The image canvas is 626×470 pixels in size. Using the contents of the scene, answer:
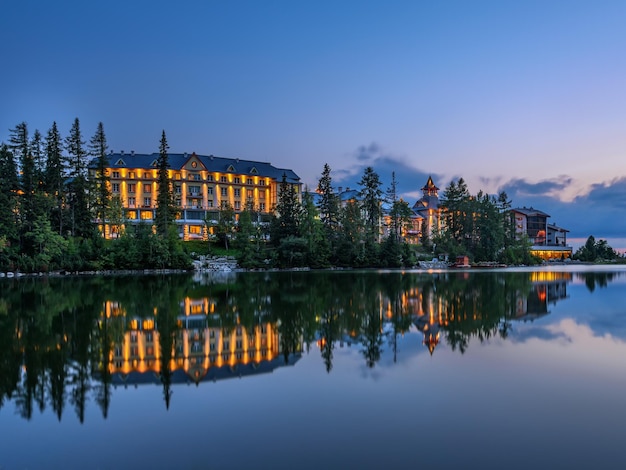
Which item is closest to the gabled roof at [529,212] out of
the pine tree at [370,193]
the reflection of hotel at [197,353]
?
the pine tree at [370,193]

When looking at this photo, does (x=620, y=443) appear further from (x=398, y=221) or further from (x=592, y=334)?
(x=398, y=221)

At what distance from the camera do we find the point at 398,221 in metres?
71.2

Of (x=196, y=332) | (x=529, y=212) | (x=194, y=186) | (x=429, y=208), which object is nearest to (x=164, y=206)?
(x=194, y=186)

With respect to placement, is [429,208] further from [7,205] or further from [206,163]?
[7,205]

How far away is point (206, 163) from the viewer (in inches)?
3051

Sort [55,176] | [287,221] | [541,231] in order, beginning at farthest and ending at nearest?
[541,231] < [287,221] < [55,176]

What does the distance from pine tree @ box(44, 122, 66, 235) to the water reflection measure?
1144 inches

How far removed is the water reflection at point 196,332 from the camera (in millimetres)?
8688

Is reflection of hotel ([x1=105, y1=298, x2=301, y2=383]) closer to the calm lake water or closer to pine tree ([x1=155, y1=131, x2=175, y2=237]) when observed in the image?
the calm lake water

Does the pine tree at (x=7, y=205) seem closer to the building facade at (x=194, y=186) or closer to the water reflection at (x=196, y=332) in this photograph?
the water reflection at (x=196, y=332)

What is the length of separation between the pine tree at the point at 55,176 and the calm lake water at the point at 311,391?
126ft

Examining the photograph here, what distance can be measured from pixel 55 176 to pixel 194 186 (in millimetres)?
25004

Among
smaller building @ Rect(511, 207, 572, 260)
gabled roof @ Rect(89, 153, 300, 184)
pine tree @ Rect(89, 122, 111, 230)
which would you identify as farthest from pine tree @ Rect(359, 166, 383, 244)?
smaller building @ Rect(511, 207, 572, 260)

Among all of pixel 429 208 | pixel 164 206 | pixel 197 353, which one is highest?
pixel 429 208
